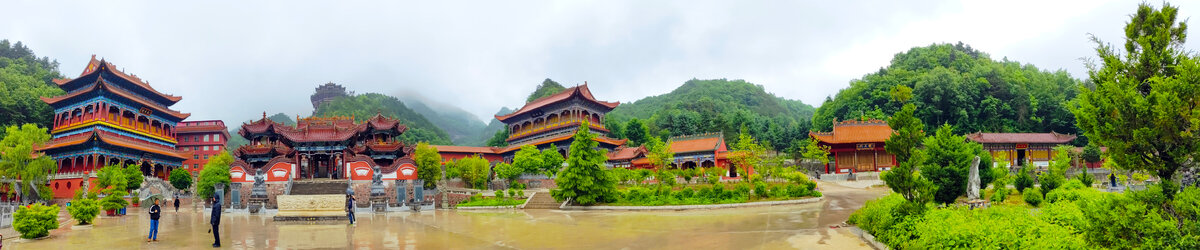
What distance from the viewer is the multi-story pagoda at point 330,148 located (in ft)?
105

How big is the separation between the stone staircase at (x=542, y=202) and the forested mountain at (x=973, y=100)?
35.0 metres

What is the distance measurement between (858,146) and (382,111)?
7308 cm

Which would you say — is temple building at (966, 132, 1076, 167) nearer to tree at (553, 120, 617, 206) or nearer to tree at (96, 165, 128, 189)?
tree at (553, 120, 617, 206)

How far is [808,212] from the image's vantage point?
20.6 metres

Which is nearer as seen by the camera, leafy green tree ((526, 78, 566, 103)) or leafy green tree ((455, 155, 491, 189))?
leafy green tree ((455, 155, 491, 189))

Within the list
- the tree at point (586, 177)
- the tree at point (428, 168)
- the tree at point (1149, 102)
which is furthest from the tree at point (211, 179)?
the tree at point (1149, 102)

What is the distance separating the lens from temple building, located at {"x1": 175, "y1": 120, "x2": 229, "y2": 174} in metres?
60.1

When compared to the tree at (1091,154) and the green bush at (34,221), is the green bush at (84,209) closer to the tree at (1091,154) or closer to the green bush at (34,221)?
the green bush at (34,221)

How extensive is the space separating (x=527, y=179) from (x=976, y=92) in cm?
3972

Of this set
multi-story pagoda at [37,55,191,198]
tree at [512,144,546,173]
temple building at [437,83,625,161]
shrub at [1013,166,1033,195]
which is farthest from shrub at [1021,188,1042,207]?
multi-story pagoda at [37,55,191,198]

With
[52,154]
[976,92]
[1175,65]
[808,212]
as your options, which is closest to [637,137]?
[976,92]

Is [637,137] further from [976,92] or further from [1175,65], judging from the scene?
[1175,65]

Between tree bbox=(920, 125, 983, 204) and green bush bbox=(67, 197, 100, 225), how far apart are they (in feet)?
75.5

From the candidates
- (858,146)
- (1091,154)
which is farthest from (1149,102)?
(1091,154)
